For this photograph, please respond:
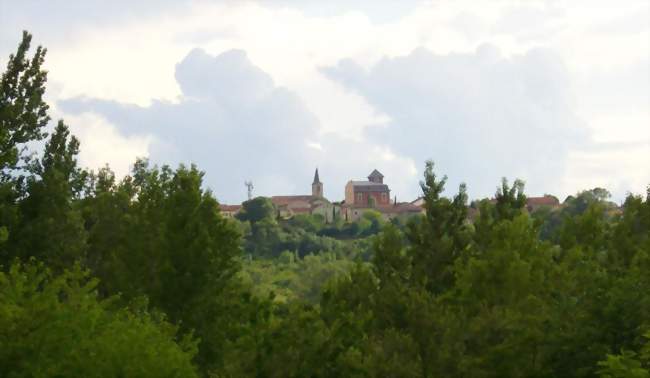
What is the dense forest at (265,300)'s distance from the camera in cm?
2608

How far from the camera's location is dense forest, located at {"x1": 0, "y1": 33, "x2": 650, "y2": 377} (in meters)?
26.1

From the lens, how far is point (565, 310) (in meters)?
33.9

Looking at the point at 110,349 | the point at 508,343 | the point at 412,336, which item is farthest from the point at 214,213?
the point at 110,349

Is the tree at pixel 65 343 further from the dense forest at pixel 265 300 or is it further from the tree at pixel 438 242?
the tree at pixel 438 242

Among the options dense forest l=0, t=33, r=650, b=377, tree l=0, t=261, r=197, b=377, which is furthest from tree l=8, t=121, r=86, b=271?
tree l=0, t=261, r=197, b=377

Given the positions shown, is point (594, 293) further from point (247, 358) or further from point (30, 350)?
point (30, 350)

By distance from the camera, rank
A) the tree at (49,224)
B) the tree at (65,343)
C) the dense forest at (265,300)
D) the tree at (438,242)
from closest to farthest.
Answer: the tree at (65,343) < the dense forest at (265,300) < the tree at (49,224) < the tree at (438,242)

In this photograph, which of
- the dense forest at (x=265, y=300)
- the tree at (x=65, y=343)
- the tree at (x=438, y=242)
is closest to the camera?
the tree at (x=65, y=343)

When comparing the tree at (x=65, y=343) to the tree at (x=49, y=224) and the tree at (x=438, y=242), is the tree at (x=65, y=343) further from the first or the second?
the tree at (x=438, y=242)

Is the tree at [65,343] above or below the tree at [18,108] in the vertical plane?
below

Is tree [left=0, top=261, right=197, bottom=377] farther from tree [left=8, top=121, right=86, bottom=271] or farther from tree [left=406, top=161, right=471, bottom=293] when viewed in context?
tree [left=406, top=161, right=471, bottom=293]

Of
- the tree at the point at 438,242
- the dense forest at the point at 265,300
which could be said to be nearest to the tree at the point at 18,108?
the dense forest at the point at 265,300

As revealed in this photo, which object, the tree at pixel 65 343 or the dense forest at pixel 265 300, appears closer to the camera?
the tree at pixel 65 343

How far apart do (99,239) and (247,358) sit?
19.4 meters
